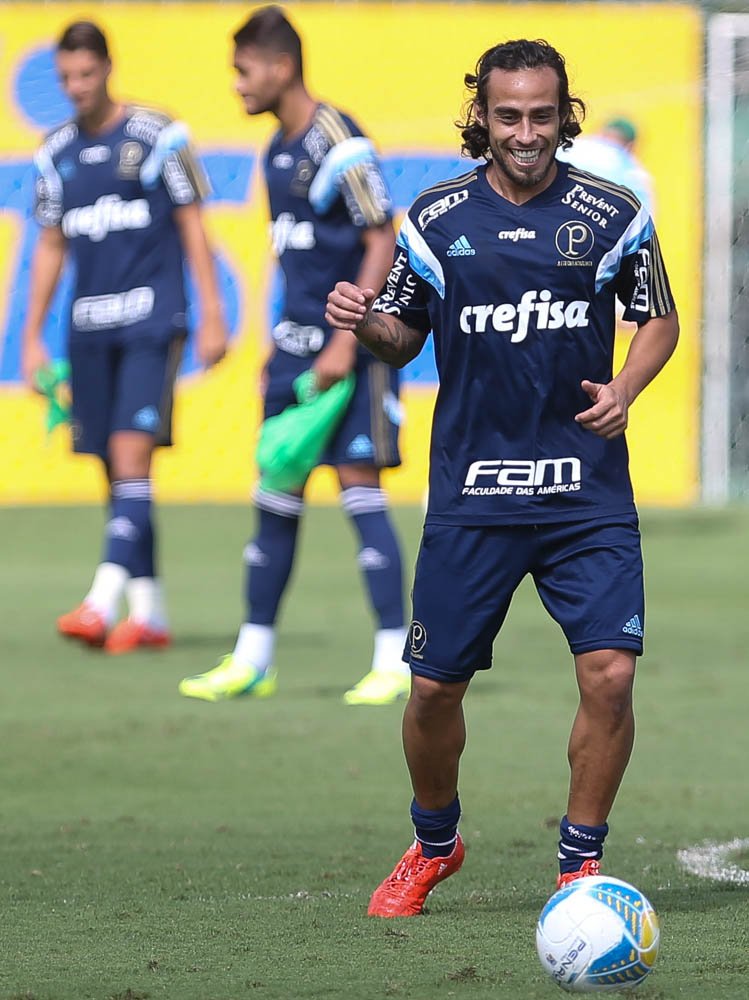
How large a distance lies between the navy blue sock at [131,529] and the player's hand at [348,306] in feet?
14.8

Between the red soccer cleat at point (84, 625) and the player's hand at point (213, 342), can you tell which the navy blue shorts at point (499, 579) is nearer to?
the red soccer cleat at point (84, 625)

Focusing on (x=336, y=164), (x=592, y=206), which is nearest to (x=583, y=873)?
(x=592, y=206)

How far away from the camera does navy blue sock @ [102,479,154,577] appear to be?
28.9 ft

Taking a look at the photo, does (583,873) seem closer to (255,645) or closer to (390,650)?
(390,650)

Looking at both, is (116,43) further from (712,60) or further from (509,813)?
(509,813)

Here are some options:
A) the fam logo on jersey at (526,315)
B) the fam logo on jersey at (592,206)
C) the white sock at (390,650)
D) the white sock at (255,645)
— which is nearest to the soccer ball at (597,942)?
the fam logo on jersey at (526,315)

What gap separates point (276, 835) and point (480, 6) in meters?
10.6

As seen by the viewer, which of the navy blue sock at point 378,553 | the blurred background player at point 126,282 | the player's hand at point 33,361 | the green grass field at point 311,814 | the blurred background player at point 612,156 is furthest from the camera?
the blurred background player at point 612,156

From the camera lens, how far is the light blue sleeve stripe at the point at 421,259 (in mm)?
4500

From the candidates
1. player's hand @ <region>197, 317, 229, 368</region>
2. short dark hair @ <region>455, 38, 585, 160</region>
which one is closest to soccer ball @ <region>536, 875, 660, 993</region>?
short dark hair @ <region>455, 38, 585, 160</region>

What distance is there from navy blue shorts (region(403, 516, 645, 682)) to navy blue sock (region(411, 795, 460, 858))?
0.33 meters

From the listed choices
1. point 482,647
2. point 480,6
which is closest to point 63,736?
point 482,647

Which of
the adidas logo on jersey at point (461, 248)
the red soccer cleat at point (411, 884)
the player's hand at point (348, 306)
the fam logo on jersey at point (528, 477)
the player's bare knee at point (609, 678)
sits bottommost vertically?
the red soccer cleat at point (411, 884)

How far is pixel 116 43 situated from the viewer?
588 inches
